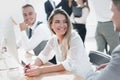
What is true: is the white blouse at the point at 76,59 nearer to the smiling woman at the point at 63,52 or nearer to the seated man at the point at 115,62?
the smiling woman at the point at 63,52

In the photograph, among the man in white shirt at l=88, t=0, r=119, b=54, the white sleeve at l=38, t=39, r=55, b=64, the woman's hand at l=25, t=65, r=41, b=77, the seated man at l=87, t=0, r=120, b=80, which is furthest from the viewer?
the man in white shirt at l=88, t=0, r=119, b=54

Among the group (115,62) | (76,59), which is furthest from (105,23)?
(115,62)

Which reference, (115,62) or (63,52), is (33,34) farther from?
(115,62)

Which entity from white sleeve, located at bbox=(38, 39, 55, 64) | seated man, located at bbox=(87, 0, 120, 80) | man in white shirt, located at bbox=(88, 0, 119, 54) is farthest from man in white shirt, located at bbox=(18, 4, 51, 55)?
seated man, located at bbox=(87, 0, 120, 80)

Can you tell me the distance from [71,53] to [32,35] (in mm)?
827

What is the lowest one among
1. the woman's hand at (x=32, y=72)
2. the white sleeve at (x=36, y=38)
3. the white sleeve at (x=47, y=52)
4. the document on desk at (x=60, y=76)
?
the document on desk at (x=60, y=76)

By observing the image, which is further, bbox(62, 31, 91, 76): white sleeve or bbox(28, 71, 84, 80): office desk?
bbox(62, 31, 91, 76): white sleeve

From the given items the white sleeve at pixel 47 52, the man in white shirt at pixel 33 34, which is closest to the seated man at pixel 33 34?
the man in white shirt at pixel 33 34

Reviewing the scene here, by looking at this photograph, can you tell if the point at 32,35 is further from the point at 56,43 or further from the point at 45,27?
the point at 56,43

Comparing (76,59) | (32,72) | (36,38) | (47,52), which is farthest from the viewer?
(36,38)

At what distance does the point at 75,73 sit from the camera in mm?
1948

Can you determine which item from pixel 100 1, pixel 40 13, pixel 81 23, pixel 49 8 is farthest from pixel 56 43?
pixel 40 13

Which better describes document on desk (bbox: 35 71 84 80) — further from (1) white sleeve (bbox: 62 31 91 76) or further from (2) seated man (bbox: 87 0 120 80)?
(2) seated man (bbox: 87 0 120 80)

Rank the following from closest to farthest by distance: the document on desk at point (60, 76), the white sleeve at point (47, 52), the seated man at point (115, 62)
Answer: the seated man at point (115, 62), the document on desk at point (60, 76), the white sleeve at point (47, 52)
